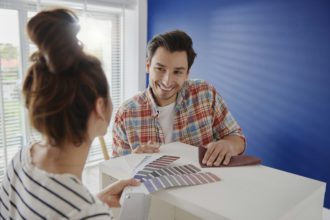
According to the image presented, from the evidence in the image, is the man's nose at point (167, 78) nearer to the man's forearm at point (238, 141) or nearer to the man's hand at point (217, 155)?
the man's forearm at point (238, 141)

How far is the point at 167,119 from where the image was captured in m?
1.51

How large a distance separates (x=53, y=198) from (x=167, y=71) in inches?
37.0

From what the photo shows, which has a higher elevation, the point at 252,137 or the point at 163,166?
the point at 163,166

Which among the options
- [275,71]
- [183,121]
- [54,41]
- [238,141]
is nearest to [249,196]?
[54,41]

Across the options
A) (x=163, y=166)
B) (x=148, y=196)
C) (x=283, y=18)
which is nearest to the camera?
(x=148, y=196)

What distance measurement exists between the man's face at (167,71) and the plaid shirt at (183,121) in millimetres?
62

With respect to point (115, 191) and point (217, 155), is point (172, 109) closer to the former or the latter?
point (217, 155)

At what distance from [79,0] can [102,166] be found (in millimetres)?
1894

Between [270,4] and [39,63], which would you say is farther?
[270,4]

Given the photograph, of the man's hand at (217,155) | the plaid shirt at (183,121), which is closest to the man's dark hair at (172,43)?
the plaid shirt at (183,121)

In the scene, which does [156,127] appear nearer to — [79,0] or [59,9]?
[59,9]

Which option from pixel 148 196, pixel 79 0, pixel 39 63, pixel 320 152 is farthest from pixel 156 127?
pixel 79 0

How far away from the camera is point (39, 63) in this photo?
58 cm

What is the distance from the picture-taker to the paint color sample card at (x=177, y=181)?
0.76 meters
